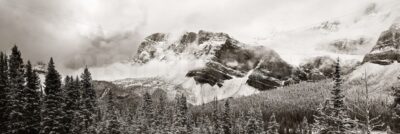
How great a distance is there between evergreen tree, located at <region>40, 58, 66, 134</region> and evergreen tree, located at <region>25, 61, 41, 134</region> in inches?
69.2

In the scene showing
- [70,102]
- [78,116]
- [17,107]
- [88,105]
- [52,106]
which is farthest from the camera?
[88,105]

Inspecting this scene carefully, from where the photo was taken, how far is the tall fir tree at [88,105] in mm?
61453

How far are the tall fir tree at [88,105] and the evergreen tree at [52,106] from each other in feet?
34.2

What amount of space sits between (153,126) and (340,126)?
60465 millimetres

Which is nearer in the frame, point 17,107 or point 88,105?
point 17,107

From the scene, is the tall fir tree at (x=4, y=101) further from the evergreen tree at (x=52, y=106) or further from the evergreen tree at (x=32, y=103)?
the evergreen tree at (x=52, y=106)

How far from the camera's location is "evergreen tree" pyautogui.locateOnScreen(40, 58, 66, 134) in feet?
159

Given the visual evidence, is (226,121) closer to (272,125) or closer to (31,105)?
(272,125)

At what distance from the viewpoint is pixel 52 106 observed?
48.8 m

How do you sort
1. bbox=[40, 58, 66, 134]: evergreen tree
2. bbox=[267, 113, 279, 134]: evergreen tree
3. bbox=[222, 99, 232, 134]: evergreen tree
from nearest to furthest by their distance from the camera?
bbox=[40, 58, 66, 134]: evergreen tree
bbox=[267, 113, 279, 134]: evergreen tree
bbox=[222, 99, 232, 134]: evergreen tree

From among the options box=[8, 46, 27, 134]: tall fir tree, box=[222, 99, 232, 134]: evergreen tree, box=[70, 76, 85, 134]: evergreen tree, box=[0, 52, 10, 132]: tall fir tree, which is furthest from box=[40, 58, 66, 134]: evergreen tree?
box=[222, 99, 232, 134]: evergreen tree

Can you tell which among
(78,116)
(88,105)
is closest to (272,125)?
(88,105)

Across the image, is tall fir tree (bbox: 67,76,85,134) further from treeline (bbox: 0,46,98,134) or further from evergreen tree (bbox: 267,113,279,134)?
evergreen tree (bbox: 267,113,279,134)

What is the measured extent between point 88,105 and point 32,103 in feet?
52.9
